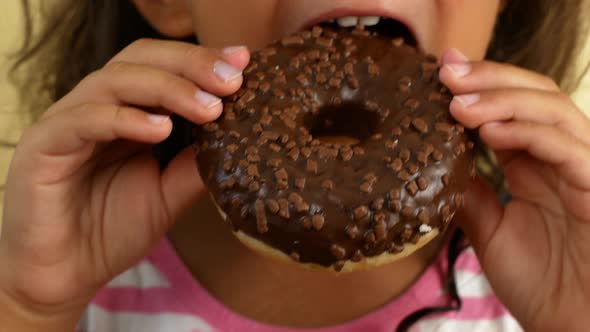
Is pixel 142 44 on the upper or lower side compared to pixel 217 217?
upper

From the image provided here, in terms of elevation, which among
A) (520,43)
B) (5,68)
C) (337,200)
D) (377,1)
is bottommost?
(5,68)

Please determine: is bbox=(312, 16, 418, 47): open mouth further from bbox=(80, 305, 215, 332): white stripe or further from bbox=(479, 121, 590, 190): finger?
bbox=(80, 305, 215, 332): white stripe

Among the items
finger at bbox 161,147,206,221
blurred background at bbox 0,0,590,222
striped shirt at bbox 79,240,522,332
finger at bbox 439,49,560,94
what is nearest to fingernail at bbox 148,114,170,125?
finger at bbox 161,147,206,221

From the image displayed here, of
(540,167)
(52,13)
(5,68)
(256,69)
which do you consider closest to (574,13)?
(540,167)

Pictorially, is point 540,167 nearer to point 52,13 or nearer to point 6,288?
point 6,288

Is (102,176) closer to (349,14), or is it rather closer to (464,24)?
(349,14)

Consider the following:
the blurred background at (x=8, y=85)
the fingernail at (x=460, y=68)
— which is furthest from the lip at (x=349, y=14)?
the blurred background at (x=8, y=85)

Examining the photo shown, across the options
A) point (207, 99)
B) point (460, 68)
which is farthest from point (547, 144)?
point (207, 99)
